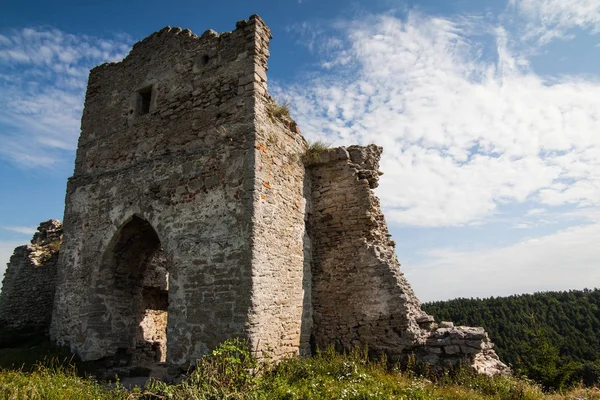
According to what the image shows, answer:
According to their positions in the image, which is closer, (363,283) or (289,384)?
(289,384)

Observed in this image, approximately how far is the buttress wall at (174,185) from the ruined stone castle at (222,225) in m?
0.03

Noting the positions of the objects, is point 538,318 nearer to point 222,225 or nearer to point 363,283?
point 363,283

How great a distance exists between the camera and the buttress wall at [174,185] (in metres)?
6.62

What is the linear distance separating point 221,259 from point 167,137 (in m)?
2.96

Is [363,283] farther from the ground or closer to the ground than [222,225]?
closer to the ground

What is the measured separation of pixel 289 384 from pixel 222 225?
271cm

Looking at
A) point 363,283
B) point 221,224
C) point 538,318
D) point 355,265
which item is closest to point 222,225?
point 221,224

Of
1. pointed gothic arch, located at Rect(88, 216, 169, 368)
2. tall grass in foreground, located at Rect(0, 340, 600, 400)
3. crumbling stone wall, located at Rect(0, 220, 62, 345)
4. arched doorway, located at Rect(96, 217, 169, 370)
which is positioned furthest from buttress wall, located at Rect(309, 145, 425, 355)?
crumbling stone wall, located at Rect(0, 220, 62, 345)

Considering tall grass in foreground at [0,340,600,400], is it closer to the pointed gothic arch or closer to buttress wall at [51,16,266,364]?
buttress wall at [51,16,266,364]

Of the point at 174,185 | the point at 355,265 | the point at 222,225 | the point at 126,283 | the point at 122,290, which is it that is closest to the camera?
the point at 222,225

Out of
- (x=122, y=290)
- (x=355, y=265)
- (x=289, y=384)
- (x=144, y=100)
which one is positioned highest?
(x=144, y=100)

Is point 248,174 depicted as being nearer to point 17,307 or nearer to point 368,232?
point 368,232

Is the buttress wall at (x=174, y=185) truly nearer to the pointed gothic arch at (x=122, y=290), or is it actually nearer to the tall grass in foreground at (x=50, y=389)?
the pointed gothic arch at (x=122, y=290)

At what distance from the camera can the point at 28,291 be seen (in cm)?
1034
